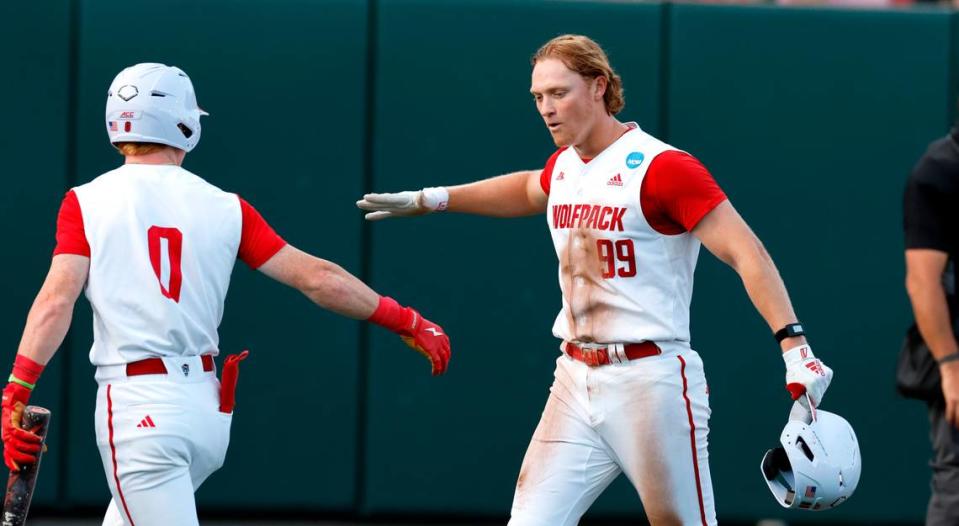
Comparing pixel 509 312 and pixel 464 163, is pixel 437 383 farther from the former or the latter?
pixel 464 163

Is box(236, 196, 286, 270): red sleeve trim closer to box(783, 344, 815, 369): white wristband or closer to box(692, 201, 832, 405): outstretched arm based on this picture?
box(692, 201, 832, 405): outstretched arm

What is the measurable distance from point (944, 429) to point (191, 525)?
7.09 feet

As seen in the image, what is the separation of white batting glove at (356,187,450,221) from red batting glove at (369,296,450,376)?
68 cm

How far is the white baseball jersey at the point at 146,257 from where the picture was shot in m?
4.16

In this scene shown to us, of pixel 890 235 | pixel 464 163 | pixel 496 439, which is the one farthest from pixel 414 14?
pixel 890 235

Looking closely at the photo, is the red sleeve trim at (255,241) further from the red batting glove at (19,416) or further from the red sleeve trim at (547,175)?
the red sleeve trim at (547,175)

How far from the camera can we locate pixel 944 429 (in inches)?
169

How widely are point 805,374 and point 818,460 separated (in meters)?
0.25

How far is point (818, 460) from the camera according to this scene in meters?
4.32

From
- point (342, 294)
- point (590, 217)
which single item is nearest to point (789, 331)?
point (590, 217)

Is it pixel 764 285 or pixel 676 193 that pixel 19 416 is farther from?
pixel 764 285

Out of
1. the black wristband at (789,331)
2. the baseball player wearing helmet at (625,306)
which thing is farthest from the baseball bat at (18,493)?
the black wristband at (789,331)

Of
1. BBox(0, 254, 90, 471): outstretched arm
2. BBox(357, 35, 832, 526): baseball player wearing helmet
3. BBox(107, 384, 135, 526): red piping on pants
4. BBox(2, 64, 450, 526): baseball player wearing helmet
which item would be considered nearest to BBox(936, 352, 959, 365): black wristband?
BBox(357, 35, 832, 526): baseball player wearing helmet

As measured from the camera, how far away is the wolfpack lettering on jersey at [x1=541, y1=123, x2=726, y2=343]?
178 inches
